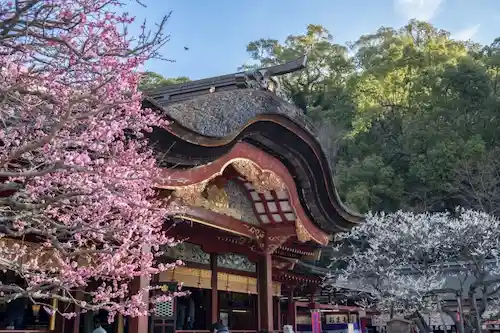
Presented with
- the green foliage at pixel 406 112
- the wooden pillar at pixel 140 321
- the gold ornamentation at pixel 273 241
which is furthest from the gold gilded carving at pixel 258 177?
the green foliage at pixel 406 112

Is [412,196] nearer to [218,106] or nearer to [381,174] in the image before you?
[381,174]

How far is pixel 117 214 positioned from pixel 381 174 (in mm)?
30345

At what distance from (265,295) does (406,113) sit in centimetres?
3329

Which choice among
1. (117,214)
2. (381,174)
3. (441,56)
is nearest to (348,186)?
(381,174)

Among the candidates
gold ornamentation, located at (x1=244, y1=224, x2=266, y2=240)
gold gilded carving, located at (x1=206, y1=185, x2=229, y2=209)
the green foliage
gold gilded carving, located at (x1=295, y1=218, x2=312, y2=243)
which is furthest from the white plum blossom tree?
gold gilded carving, located at (x1=206, y1=185, x2=229, y2=209)

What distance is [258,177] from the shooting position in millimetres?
8664

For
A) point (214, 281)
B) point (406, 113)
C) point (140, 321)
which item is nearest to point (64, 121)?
point (140, 321)

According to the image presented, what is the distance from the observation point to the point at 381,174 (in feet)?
110

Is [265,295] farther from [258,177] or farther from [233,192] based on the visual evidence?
[258,177]

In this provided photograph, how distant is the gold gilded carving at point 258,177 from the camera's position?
8334 millimetres

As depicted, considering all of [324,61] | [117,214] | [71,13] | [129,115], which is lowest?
[117,214]

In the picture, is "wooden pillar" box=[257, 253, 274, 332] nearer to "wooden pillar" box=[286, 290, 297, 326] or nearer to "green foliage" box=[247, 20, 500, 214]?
"wooden pillar" box=[286, 290, 297, 326]

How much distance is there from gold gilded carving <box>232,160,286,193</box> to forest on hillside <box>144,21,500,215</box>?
2062 cm

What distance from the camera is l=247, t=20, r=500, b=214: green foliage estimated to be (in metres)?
31.7
